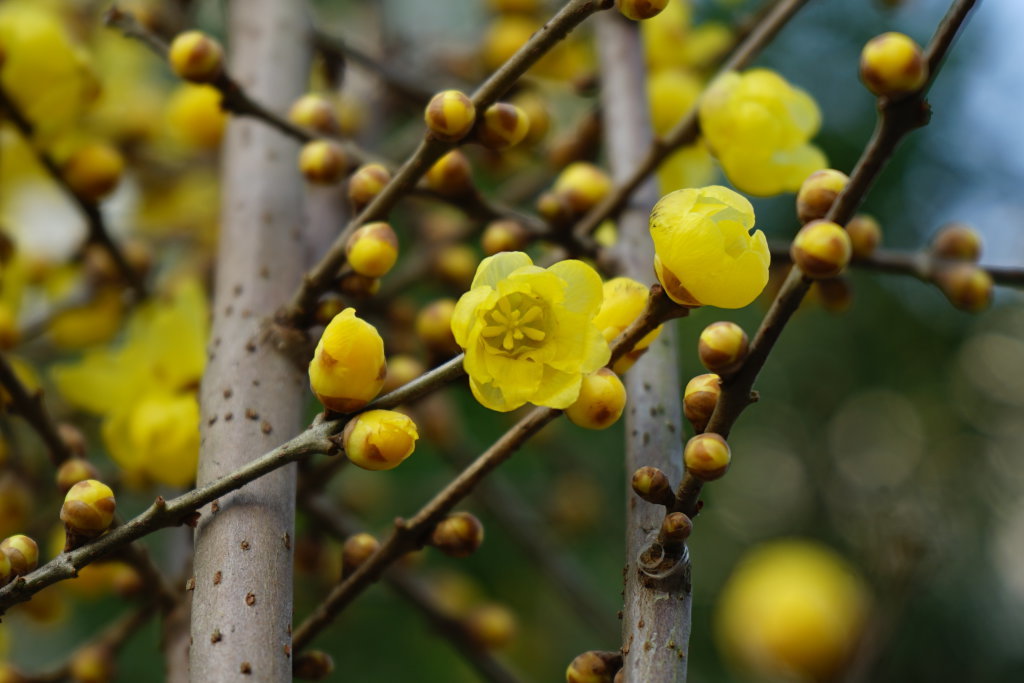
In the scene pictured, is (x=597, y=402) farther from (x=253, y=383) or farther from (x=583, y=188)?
(x=583, y=188)

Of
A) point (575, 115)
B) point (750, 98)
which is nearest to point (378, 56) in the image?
point (575, 115)

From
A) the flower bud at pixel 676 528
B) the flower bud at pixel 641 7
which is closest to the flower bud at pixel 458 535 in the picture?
the flower bud at pixel 676 528

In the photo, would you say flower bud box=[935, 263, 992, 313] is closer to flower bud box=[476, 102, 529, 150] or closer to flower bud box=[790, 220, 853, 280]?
flower bud box=[790, 220, 853, 280]

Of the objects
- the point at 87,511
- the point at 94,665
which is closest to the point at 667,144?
the point at 87,511

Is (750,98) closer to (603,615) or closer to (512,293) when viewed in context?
(512,293)

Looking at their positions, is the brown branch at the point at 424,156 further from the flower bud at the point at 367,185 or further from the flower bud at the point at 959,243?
the flower bud at the point at 959,243

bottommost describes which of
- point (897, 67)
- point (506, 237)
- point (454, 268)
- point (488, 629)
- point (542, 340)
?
point (488, 629)
